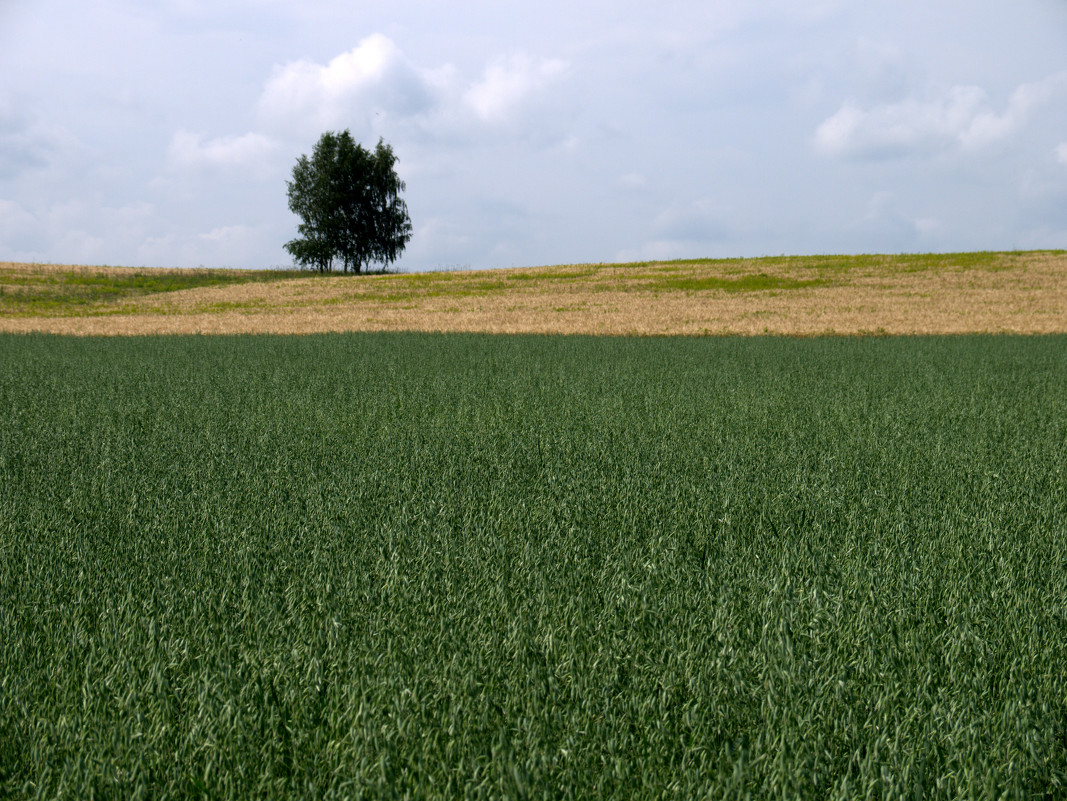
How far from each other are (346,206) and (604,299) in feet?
119

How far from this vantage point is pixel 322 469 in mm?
7016

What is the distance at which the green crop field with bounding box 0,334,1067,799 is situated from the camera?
264cm

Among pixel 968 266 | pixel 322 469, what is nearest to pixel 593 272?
pixel 968 266

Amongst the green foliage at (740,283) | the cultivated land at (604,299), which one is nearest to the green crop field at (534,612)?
the cultivated land at (604,299)

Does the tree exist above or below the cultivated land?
above

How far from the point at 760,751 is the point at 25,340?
26510mm

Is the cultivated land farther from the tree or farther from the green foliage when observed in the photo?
the tree

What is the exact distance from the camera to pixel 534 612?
148 inches

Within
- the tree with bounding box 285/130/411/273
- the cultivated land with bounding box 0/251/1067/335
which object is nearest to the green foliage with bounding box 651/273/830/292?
the cultivated land with bounding box 0/251/1067/335

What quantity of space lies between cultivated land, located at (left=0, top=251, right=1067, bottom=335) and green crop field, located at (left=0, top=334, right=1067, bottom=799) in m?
20.2

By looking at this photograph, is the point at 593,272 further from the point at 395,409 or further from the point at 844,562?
the point at 844,562

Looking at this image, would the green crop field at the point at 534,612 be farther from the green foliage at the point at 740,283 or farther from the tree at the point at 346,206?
the tree at the point at 346,206

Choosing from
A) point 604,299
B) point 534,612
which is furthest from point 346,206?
point 534,612

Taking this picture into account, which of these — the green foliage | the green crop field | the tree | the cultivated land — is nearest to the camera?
the green crop field
